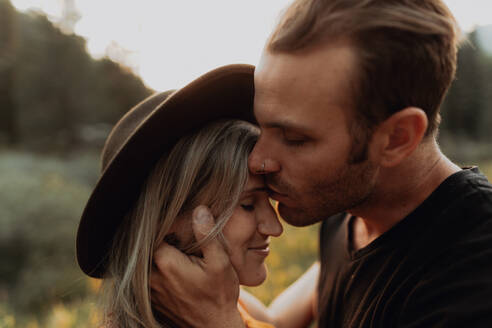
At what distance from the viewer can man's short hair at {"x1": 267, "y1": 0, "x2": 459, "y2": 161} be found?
1851 millimetres

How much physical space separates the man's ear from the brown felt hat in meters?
0.72

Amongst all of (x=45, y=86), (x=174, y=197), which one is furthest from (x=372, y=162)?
(x=45, y=86)

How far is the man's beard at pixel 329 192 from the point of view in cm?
211

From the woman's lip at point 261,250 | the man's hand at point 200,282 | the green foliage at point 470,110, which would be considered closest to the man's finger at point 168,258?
the man's hand at point 200,282

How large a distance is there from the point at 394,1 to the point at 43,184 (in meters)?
10.8

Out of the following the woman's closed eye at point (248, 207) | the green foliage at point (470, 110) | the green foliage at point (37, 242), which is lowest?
the green foliage at point (470, 110)

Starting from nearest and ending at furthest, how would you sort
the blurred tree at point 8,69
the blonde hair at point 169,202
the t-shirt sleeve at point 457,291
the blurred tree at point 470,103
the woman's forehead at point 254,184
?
the t-shirt sleeve at point 457,291, the blonde hair at point 169,202, the woman's forehead at point 254,184, the blurred tree at point 8,69, the blurred tree at point 470,103

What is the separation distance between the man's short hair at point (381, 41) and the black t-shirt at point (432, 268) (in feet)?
1.51

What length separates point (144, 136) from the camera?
189 cm

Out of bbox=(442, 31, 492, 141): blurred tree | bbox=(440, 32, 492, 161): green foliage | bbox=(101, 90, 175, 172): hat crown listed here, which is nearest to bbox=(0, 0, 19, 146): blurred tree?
bbox=(101, 90, 175, 172): hat crown

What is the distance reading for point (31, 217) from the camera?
9.07 m

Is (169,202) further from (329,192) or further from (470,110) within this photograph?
(470,110)

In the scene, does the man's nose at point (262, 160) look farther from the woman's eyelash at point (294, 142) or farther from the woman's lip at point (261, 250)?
the woman's lip at point (261, 250)

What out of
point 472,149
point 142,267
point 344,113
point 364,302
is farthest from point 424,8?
point 472,149
